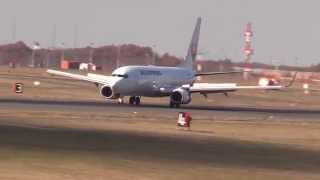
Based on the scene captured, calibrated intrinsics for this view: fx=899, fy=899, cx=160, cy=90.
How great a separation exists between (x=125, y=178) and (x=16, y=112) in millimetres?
30300

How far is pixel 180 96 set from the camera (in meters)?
75.4

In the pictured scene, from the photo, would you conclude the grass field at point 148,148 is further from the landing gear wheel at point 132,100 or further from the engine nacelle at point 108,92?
the engine nacelle at point 108,92

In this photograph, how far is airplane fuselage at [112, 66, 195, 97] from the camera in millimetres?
75188

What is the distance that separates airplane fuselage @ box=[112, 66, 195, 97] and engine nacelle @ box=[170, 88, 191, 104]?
5.91ft

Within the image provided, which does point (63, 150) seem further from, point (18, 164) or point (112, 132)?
point (112, 132)

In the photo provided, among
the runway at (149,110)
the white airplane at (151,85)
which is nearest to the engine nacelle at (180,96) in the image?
the white airplane at (151,85)

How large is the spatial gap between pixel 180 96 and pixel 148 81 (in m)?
3.16

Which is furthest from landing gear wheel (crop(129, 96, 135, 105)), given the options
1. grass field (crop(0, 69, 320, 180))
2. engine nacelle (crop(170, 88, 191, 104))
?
grass field (crop(0, 69, 320, 180))

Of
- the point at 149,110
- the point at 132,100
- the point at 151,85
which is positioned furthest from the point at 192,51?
the point at 149,110

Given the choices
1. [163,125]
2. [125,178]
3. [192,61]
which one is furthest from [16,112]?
[192,61]

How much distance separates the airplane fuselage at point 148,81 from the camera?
247 ft

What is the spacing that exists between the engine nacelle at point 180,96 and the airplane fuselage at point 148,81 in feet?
5.91

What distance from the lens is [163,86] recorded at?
78062 millimetres

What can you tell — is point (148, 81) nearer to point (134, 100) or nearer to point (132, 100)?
point (134, 100)
